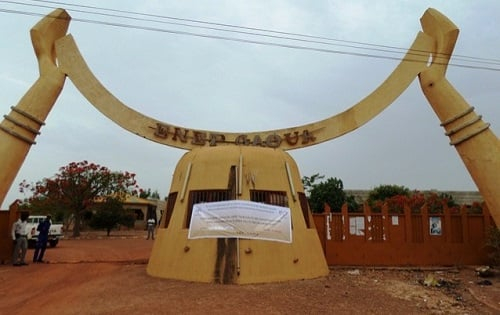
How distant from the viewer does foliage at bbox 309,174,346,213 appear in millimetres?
34406

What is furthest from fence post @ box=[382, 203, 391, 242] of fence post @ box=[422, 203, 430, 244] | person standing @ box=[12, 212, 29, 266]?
person standing @ box=[12, 212, 29, 266]

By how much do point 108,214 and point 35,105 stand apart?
78.7 feet

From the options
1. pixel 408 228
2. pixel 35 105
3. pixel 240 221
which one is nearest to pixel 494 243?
pixel 408 228

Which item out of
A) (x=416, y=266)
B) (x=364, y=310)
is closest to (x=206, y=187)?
(x=364, y=310)

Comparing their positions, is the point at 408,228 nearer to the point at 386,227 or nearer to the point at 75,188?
the point at 386,227

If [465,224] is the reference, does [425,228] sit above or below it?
below

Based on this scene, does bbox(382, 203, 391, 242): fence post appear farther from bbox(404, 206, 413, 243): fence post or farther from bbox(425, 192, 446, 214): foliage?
bbox(425, 192, 446, 214): foliage

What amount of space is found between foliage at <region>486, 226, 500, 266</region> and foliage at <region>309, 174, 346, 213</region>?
64.9 feet

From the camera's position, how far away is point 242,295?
8.78 meters

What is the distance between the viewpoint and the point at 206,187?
A: 1172 centimetres

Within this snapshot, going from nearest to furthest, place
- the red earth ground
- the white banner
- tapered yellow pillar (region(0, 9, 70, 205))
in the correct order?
the red earth ground, the white banner, tapered yellow pillar (region(0, 9, 70, 205))

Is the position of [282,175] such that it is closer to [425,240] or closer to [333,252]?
[333,252]

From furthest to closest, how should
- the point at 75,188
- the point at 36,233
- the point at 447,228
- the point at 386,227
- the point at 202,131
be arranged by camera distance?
the point at 75,188 < the point at 36,233 < the point at 447,228 < the point at 386,227 < the point at 202,131

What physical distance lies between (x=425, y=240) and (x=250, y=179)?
7535 millimetres
